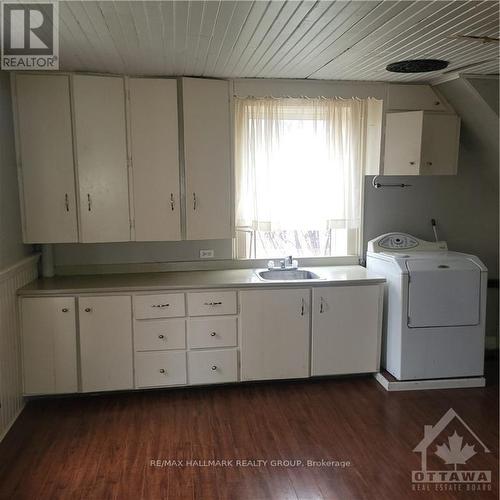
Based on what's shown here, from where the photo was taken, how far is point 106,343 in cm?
318

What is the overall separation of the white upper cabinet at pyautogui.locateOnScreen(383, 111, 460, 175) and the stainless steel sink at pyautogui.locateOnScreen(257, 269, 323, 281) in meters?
1.06

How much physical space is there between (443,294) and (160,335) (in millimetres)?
2078

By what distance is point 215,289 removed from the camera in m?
3.26

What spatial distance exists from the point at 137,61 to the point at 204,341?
6.46 feet

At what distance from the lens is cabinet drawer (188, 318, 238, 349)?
3270 mm

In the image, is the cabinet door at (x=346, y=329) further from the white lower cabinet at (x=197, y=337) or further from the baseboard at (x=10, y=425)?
the baseboard at (x=10, y=425)

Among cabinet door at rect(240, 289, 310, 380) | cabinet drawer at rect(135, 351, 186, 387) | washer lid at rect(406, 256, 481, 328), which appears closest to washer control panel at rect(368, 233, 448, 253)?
washer lid at rect(406, 256, 481, 328)

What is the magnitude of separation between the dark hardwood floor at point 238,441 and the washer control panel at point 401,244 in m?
1.08

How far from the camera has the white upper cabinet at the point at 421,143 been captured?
140 inches

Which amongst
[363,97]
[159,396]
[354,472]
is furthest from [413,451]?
[363,97]

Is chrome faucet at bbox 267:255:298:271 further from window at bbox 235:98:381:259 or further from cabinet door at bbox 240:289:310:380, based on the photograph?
cabinet door at bbox 240:289:310:380

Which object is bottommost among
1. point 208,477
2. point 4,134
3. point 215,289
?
point 208,477

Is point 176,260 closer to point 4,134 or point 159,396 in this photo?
point 159,396

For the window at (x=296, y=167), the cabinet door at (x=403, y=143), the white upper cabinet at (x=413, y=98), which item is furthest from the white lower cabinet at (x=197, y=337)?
the white upper cabinet at (x=413, y=98)
